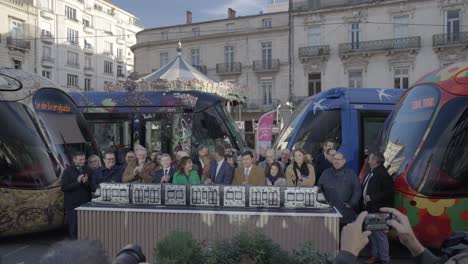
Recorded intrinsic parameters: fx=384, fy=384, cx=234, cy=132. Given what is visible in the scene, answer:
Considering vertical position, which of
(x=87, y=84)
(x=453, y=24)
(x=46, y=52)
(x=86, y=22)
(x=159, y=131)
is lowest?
(x=159, y=131)

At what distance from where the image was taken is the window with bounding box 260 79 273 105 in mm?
33938

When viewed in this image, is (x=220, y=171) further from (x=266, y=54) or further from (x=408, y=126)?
(x=266, y=54)

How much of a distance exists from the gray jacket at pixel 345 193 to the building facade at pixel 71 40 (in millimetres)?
29969

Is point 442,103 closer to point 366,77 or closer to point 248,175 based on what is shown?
point 248,175

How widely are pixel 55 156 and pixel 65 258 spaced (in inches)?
241

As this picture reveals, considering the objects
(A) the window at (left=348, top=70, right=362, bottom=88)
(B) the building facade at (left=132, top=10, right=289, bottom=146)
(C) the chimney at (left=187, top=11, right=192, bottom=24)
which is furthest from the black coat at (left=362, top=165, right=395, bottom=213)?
(C) the chimney at (left=187, top=11, right=192, bottom=24)

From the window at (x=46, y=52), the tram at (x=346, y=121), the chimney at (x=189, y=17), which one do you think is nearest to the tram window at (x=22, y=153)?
the tram at (x=346, y=121)

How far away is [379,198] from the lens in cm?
571

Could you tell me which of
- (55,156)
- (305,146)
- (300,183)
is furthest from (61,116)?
(305,146)

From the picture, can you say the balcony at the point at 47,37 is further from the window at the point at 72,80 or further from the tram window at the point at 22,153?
the tram window at the point at 22,153

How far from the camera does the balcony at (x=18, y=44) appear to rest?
112 feet

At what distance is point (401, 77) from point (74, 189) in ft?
93.8

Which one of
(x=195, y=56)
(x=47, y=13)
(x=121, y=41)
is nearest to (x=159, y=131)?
(x=195, y=56)

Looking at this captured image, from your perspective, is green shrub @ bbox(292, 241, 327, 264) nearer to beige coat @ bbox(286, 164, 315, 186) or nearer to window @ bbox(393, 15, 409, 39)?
beige coat @ bbox(286, 164, 315, 186)
